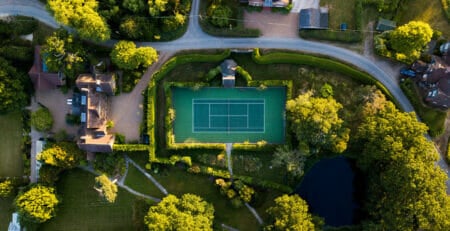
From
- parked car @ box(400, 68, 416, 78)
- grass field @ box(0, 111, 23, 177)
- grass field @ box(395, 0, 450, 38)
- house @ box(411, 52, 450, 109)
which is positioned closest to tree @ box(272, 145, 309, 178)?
parked car @ box(400, 68, 416, 78)

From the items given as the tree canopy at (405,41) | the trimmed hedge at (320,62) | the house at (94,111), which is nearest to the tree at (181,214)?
the house at (94,111)

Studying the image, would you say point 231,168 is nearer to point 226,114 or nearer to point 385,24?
point 226,114

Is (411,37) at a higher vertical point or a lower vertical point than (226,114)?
higher

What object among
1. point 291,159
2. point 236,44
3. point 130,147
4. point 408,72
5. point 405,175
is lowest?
point 405,175

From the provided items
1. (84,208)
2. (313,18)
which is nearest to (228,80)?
(313,18)

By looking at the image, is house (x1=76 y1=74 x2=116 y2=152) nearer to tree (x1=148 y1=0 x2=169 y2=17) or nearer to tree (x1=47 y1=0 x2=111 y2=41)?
tree (x1=47 y1=0 x2=111 y2=41)

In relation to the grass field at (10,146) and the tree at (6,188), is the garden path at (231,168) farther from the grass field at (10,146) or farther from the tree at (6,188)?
the tree at (6,188)

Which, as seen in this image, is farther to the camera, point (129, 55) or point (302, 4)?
point (302, 4)

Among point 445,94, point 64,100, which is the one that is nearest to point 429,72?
point 445,94
